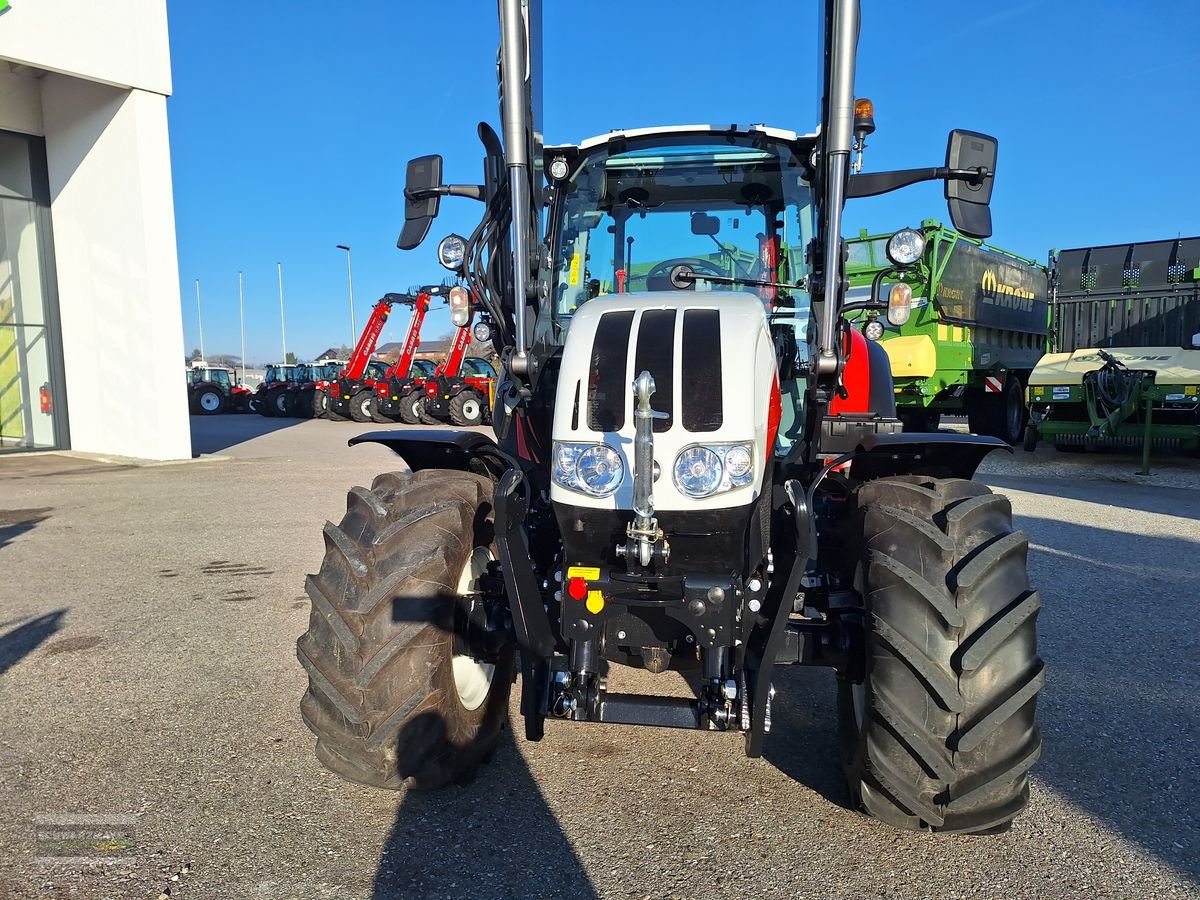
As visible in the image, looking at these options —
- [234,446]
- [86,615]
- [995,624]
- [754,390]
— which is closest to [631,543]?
[754,390]

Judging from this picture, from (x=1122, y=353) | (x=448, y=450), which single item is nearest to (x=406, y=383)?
(x=1122, y=353)

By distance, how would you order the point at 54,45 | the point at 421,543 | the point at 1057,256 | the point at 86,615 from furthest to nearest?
the point at 1057,256
the point at 54,45
the point at 86,615
the point at 421,543

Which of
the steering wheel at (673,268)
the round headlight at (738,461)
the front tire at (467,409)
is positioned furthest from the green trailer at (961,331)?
the front tire at (467,409)

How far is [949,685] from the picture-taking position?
2.44 m

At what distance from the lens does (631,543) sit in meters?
2.38

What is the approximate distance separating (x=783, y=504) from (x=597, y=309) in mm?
888

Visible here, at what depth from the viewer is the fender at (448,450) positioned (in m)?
3.13

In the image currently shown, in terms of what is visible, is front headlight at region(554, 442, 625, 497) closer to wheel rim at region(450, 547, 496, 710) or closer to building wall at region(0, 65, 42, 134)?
wheel rim at region(450, 547, 496, 710)

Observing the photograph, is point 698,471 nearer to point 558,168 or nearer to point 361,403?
point 558,168

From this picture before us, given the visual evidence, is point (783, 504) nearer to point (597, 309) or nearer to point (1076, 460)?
point (597, 309)

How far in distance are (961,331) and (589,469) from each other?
39.9 ft

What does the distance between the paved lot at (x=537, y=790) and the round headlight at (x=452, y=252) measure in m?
1.98

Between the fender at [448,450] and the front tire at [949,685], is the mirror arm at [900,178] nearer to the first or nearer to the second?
the front tire at [949,685]

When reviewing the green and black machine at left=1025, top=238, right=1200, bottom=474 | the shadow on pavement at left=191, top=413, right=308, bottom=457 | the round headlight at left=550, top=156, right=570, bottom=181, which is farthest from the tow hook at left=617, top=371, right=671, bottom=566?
the shadow on pavement at left=191, top=413, right=308, bottom=457
